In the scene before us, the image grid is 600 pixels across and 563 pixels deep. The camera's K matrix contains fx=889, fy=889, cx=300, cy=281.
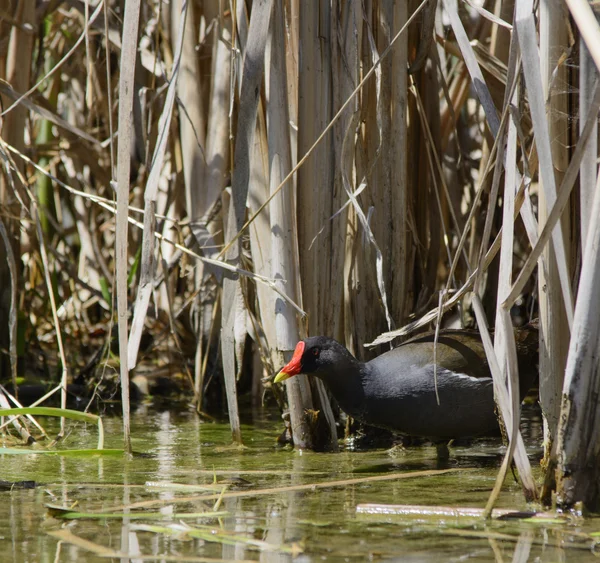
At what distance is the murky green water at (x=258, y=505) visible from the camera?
1.92 metres

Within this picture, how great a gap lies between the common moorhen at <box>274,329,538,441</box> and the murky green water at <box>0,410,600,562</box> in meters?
0.14

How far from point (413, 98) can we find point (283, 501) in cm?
169

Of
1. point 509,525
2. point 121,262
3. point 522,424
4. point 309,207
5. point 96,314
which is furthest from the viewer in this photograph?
point 96,314

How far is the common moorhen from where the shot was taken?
10.2ft

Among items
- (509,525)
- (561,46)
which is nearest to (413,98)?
(561,46)

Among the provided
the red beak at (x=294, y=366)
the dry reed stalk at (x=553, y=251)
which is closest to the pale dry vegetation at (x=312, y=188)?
the dry reed stalk at (x=553, y=251)

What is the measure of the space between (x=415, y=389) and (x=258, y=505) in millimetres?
909

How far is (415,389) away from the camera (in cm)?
310

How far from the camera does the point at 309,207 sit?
311 cm

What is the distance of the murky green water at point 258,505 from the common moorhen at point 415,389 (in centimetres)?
14

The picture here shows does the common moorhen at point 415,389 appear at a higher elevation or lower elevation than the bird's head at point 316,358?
lower

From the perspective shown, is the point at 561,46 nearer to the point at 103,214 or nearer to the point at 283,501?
the point at 283,501

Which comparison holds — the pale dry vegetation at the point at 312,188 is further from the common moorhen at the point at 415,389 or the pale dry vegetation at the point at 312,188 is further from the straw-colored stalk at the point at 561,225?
the common moorhen at the point at 415,389

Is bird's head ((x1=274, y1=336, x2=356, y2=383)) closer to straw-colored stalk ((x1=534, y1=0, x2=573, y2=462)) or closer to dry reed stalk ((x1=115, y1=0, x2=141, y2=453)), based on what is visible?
dry reed stalk ((x1=115, y1=0, x2=141, y2=453))
